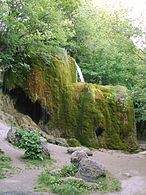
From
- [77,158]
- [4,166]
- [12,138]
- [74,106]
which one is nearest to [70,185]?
[77,158]

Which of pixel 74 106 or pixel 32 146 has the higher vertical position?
pixel 74 106

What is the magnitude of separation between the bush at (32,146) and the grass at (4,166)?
0.76m

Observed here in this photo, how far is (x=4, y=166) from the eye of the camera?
6.58 meters

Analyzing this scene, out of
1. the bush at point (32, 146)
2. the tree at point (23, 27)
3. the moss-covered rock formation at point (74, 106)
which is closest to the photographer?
the bush at point (32, 146)

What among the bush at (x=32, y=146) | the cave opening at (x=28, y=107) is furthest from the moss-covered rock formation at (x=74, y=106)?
the bush at (x=32, y=146)

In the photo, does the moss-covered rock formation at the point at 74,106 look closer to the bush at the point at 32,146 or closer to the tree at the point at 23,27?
the tree at the point at 23,27

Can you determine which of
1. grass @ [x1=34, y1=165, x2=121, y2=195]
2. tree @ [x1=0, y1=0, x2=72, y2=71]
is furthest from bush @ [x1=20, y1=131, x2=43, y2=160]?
tree @ [x1=0, y1=0, x2=72, y2=71]

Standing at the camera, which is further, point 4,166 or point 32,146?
point 32,146

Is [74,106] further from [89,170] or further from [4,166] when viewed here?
[89,170]

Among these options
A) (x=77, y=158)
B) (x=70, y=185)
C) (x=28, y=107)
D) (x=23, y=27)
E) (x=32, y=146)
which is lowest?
(x=70, y=185)

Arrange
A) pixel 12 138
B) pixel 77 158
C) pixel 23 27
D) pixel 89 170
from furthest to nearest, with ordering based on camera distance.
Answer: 1. pixel 23 27
2. pixel 12 138
3. pixel 77 158
4. pixel 89 170

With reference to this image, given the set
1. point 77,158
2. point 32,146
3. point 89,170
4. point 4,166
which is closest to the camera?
point 89,170

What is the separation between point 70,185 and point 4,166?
267 centimetres

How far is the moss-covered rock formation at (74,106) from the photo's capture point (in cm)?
1491
